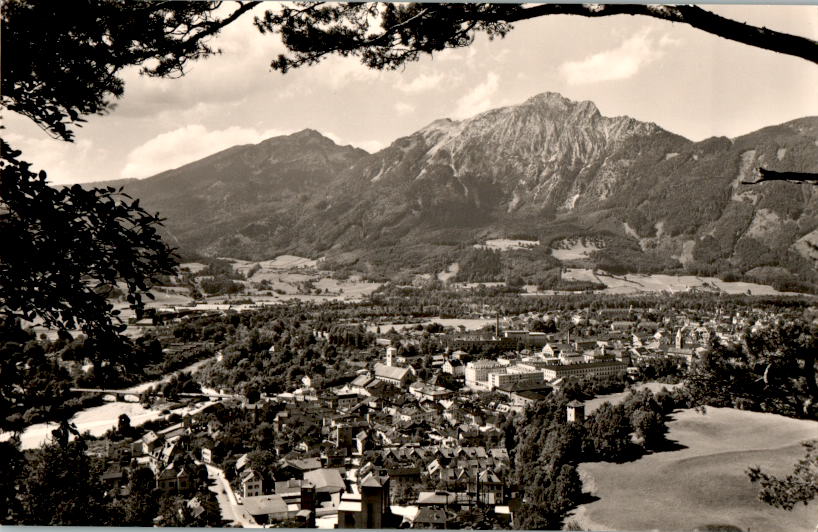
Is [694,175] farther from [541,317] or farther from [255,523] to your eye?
[255,523]

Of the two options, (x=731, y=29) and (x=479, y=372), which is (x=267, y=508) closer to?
(x=731, y=29)

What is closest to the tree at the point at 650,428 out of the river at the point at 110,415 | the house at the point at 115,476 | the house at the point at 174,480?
the house at the point at 174,480

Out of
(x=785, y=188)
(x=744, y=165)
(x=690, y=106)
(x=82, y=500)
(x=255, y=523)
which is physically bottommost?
(x=255, y=523)

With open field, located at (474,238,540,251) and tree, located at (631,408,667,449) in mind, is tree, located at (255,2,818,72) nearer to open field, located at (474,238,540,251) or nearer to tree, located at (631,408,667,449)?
tree, located at (631,408,667,449)

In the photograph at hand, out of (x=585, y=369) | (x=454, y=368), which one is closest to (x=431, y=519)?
(x=585, y=369)

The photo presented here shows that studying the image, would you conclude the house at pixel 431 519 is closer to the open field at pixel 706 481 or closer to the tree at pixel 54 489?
the open field at pixel 706 481

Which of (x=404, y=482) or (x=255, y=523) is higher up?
(x=255, y=523)

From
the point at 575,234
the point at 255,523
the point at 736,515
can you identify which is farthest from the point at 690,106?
the point at 575,234
